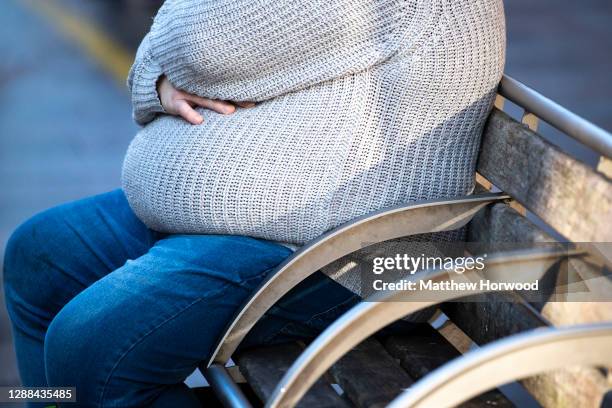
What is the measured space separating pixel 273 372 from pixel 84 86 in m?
5.03

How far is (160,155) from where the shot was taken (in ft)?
7.32

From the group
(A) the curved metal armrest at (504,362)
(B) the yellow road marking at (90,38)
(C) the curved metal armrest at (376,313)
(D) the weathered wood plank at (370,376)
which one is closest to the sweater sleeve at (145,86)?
(D) the weathered wood plank at (370,376)

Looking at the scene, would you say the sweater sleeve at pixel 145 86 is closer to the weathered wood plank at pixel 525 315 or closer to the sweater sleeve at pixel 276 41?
the sweater sleeve at pixel 276 41

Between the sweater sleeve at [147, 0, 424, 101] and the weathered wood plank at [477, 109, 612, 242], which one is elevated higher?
the sweater sleeve at [147, 0, 424, 101]

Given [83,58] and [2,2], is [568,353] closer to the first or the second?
[83,58]

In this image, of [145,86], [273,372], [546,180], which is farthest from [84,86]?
[546,180]

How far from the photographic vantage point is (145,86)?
2391 mm

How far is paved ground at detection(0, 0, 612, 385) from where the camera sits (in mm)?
4891

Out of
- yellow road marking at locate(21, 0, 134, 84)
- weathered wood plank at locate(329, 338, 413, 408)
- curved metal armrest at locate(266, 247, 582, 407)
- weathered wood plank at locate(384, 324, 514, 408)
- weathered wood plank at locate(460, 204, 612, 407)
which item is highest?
curved metal armrest at locate(266, 247, 582, 407)

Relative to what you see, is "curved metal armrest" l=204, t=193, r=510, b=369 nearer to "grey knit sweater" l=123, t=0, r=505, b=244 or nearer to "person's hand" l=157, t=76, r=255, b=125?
"grey knit sweater" l=123, t=0, r=505, b=244

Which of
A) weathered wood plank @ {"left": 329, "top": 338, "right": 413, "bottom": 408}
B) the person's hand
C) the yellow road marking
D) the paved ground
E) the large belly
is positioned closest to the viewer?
weathered wood plank @ {"left": 329, "top": 338, "right": 413, "bottom": 408}

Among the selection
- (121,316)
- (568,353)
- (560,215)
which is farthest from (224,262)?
(568,353)

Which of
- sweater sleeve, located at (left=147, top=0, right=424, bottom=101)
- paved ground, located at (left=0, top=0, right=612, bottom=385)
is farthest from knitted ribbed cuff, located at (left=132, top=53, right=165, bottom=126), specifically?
paved ground, located at (left=0, top=0, right=612, bottom=385)

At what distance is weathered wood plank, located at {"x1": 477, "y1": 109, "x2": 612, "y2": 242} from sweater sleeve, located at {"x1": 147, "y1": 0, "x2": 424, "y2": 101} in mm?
291
